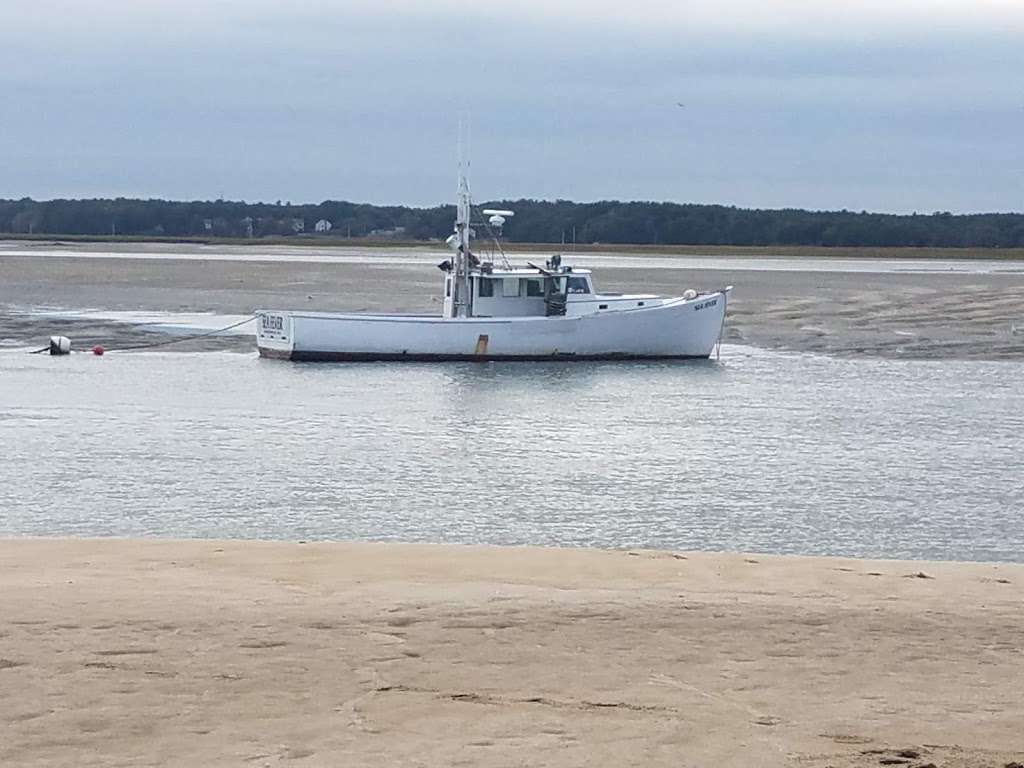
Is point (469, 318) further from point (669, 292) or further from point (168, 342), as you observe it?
point (669, 292)

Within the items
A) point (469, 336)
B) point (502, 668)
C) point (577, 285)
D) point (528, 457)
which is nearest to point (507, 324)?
point (469, 336)

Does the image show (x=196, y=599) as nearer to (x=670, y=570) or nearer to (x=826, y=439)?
(x=670, y=570)

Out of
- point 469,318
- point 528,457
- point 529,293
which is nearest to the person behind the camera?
point 528,457

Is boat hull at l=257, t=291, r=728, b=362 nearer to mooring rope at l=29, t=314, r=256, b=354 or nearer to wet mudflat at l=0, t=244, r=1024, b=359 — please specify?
mooring rope at l=29, t=314, r=256, b=354

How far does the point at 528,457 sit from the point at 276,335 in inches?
535

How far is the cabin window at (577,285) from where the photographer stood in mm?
30109

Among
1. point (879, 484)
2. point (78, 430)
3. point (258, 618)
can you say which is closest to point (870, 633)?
point (258, 618)

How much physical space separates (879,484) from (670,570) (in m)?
5.62

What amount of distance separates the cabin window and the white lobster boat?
0.02 meters

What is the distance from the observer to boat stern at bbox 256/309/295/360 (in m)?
28.8

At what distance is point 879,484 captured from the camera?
1433 cm

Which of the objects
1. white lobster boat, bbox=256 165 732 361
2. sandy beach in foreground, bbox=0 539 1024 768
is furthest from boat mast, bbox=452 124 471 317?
sandy beach in foreground, bbox=0 539 1024 768

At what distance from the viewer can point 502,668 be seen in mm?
6359

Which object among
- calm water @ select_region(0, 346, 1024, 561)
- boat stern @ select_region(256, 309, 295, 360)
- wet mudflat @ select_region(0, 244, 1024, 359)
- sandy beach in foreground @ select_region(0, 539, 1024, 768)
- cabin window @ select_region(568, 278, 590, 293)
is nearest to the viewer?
sandy beach in foreground @ select_region(0, 539, 1024, 768)
